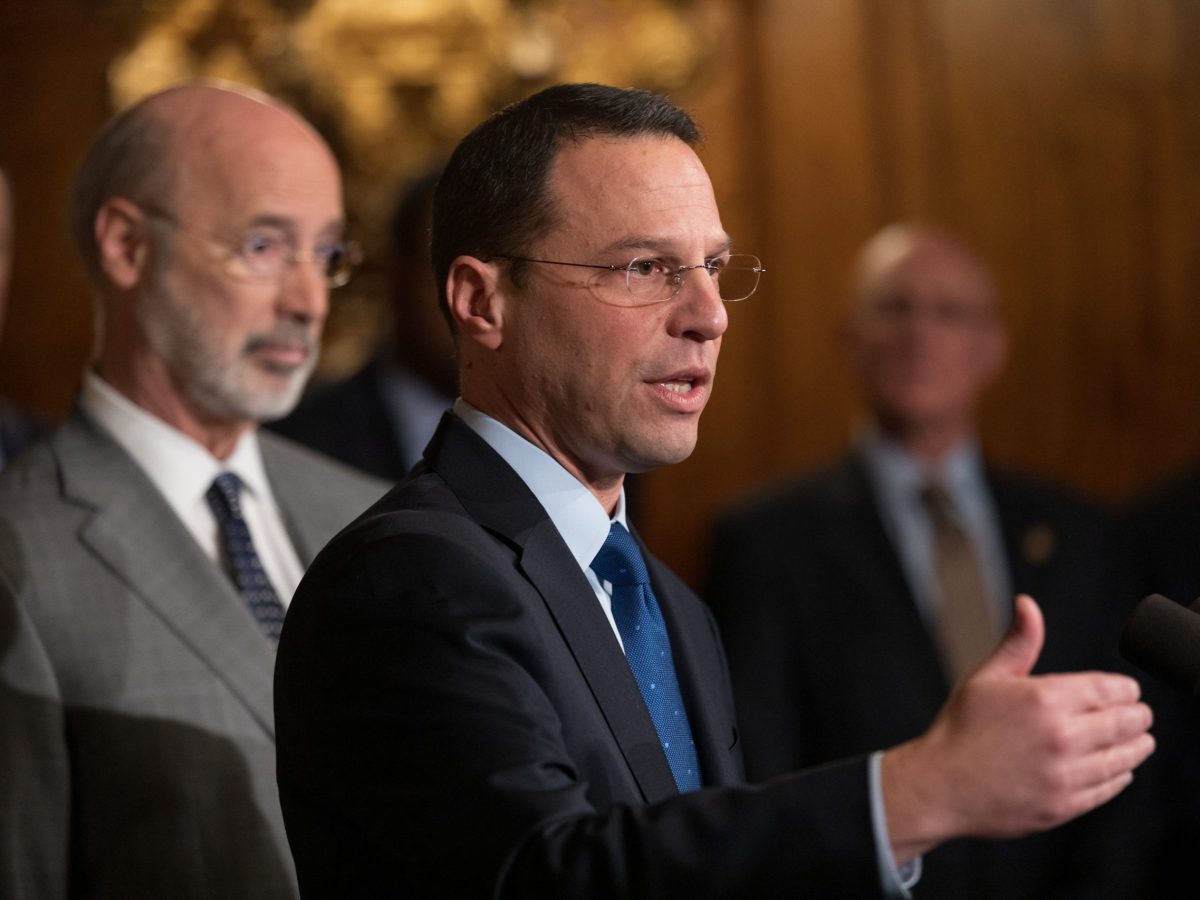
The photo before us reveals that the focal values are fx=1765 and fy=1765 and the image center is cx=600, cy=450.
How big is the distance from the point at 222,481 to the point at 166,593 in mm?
275

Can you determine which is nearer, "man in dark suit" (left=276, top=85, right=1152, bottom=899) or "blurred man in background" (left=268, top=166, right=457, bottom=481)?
"man in dark suit" (left=276, top=85, right=1152, bottom=899)

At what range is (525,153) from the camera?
196cm

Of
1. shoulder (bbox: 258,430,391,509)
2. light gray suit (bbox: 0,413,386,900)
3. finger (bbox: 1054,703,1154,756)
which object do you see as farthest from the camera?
shoulder (bbox: 258,430,391,509)

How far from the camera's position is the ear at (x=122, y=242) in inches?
113

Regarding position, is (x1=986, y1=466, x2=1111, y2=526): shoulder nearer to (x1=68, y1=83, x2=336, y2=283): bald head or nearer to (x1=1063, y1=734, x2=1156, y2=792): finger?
(x1=68, y1=83, x2=336, y2=283): bald head

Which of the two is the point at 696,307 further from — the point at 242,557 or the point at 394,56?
the point at 394,56

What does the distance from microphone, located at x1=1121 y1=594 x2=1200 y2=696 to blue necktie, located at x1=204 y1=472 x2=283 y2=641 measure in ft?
4.52

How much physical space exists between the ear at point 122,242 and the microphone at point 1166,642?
5.84 ft

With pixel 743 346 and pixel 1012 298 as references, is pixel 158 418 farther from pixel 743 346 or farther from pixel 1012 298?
pixel 1012 298

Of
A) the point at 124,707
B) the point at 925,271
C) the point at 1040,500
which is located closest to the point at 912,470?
the point at 1040,500

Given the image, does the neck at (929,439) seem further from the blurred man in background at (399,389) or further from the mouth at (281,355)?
the mouth at (281,355)

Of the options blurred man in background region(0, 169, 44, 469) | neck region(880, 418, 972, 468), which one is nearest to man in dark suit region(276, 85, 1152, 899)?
blurred man in background region(0, 169, 44, 469)

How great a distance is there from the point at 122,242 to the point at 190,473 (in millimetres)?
427

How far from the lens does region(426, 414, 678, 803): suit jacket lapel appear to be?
182cm
